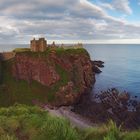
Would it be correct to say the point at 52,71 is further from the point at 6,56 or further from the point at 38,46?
the point at 6,56

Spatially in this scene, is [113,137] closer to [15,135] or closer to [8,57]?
[15,135]

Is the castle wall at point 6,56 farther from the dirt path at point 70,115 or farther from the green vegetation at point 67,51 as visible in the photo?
the dirt path at point 70,115

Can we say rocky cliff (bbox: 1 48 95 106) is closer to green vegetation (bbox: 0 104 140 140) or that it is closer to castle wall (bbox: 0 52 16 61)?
castle wall (bbox: 0 52 16 61)

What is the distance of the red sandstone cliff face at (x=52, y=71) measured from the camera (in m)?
87.2

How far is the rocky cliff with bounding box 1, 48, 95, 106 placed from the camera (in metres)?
84.2

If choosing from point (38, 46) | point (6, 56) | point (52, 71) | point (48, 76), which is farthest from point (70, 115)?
point (6, 56)

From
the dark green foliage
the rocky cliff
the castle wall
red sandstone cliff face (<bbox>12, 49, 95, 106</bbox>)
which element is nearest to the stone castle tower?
the rocky cliff

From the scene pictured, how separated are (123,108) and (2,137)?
2519 inches

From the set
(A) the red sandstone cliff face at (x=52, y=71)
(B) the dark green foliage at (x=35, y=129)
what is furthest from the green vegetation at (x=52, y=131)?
(A) the red sandstone cliff face at (x=52, y=71)

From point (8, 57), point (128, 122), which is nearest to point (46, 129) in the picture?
point (128, 122)

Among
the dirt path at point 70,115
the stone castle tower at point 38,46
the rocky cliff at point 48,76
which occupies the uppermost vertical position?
the stone castle tower at point 38,46

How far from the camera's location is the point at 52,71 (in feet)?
294

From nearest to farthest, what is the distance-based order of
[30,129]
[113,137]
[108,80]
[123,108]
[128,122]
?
[113,137], [30,129], [128,122], [123,108], [108,80]

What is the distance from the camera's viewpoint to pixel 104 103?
8219 cm
